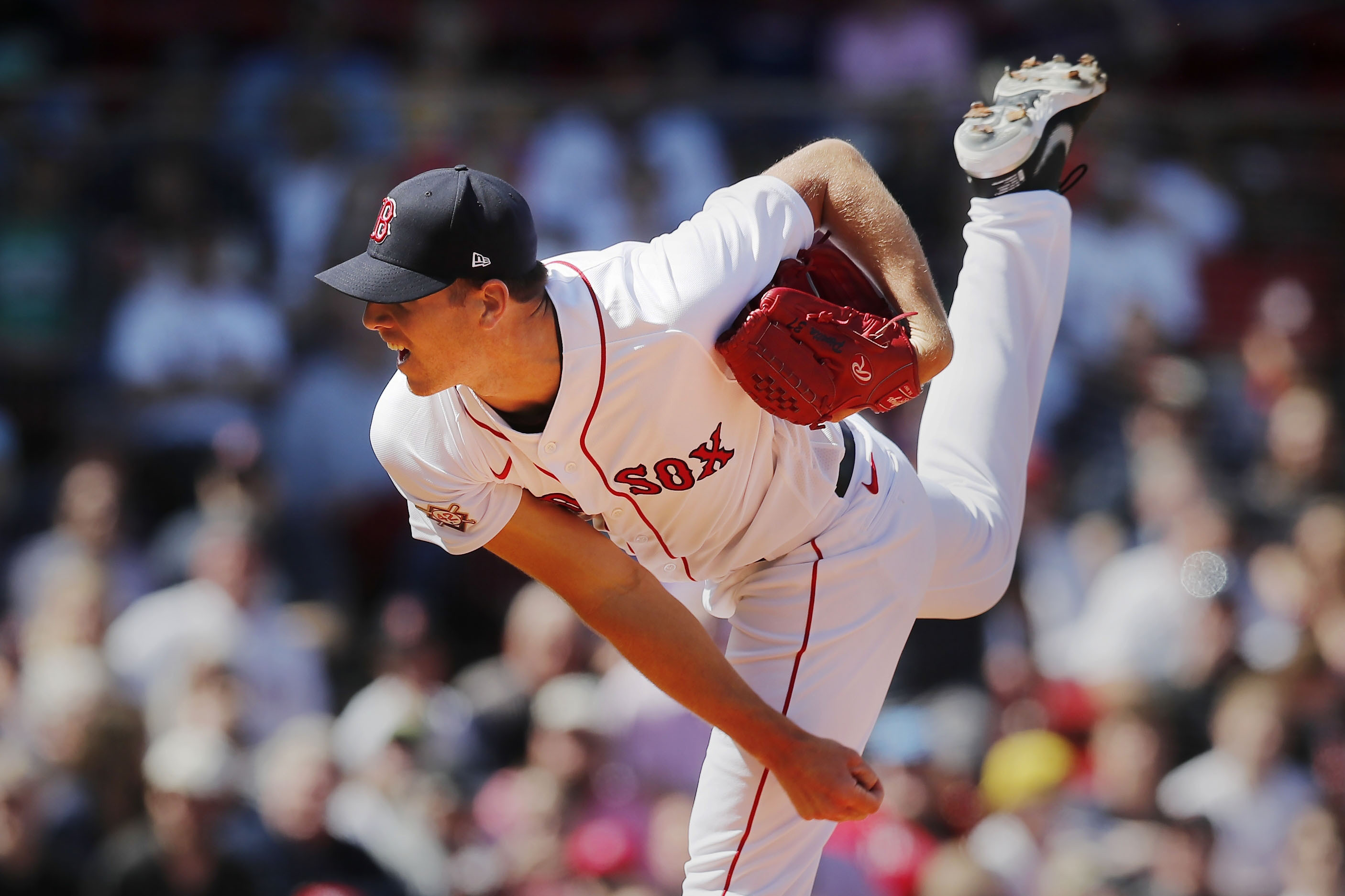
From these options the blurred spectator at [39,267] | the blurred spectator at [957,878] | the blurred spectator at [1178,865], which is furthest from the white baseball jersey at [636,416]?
the blurred spectator at [39,267]

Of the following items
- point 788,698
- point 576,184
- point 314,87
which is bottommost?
point 576,184

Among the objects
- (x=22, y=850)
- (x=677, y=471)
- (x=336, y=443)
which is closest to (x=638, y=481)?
(x=677, y=471)

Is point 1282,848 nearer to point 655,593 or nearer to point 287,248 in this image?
point 655,593

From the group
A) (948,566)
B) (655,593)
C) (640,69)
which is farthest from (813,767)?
(640,69)

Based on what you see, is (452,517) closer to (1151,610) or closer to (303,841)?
(303,841)

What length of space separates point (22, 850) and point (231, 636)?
1087 millimetres

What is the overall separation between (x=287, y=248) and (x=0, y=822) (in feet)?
10.3

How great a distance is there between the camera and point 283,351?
7.02 meters

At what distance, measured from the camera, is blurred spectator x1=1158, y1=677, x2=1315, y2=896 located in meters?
5.73

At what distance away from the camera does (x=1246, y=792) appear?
19.2 feet

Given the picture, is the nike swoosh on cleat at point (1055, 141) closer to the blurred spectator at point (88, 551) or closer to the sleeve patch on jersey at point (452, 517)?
the sleeve patch on jersey at point (452, 517)

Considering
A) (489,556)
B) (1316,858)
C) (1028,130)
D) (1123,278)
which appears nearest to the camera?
(1028,130)

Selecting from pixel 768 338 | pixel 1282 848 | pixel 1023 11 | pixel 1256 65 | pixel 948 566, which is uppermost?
pixel 768 338

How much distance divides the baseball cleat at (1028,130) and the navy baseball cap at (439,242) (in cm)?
133
